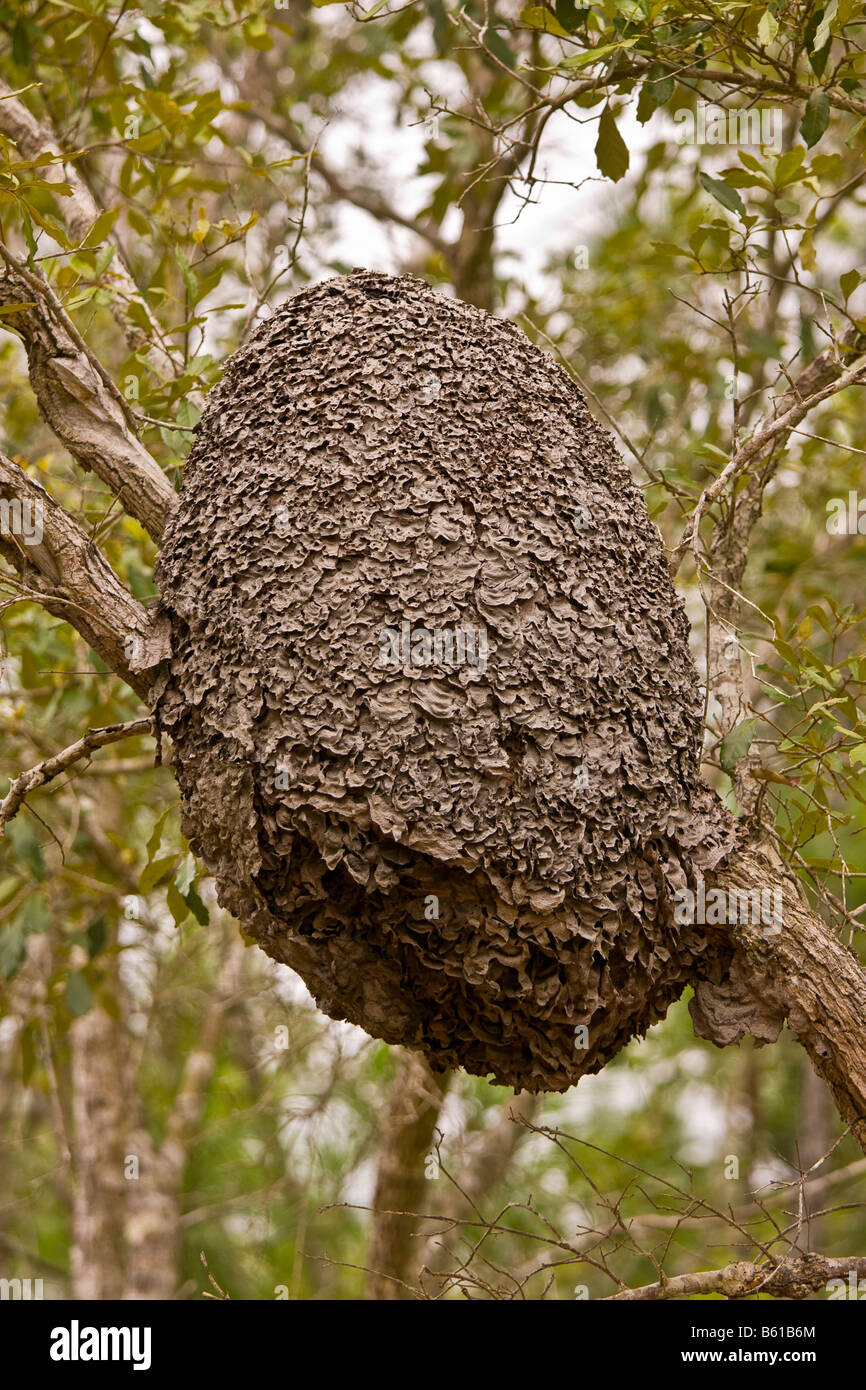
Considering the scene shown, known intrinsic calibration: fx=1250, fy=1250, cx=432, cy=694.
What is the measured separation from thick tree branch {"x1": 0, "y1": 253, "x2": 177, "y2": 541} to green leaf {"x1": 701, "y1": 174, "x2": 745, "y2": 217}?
128 cm

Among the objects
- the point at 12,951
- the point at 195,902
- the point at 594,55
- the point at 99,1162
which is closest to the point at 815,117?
the point at 594,55

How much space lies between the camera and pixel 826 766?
7.94 feet

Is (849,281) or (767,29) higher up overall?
(767,29)

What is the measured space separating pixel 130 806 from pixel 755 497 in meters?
3.14

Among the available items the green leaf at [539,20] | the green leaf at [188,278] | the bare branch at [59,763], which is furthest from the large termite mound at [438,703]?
the green leaf at [539,20]

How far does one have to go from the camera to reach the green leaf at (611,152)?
274cm

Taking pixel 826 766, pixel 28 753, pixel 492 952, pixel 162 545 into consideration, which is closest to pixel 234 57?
pixel 28 753

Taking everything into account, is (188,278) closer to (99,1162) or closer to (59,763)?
(59,763)

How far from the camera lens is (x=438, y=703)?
6.04 ft

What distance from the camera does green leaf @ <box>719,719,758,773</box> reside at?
2258 millimetres

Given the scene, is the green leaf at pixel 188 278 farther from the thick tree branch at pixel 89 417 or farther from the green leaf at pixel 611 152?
the green leaf at pixel 611 152

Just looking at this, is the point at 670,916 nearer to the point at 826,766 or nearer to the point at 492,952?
the point at 492,952

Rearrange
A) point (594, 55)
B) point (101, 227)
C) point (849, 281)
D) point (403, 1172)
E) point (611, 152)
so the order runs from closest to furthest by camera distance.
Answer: point (594, 55) → point (101, 227) → point (849, 281) → point (611, 152) → point (403, 1172)

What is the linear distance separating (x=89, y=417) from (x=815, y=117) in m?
1.53
